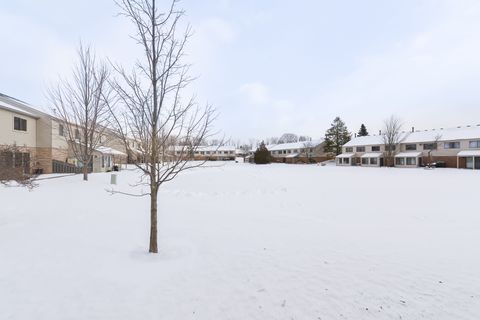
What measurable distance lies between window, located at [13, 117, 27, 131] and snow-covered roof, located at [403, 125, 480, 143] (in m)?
58.4

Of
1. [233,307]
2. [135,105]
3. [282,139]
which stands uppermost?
[282,139]

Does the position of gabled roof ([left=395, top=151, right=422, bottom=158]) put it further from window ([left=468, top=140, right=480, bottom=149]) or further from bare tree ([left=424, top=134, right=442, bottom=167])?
window ([left=468, top=140, right=480, bottom=149])

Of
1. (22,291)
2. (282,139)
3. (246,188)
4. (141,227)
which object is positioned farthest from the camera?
(282,139)

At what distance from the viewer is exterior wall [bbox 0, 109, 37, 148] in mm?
21234

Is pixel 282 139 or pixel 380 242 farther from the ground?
pixel 282 139

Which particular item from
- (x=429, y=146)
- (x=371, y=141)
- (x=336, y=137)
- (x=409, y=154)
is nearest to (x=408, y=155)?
(x=409, y=154)

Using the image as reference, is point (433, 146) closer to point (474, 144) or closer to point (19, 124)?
point (474, 144)

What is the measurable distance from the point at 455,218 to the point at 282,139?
143m

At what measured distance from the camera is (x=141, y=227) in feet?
25.0

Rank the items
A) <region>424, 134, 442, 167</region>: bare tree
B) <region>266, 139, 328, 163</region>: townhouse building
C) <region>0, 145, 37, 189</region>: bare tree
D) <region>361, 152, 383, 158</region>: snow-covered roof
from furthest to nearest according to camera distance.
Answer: <region>266, 139, 328, 163</region>: townhouse building → <region>361, 152, 383, 158</region>: snow-covered roof → <region>424, 134, 442, 167</region>: bare tree → <region>0, 145, 37, 189</region>: bare tree

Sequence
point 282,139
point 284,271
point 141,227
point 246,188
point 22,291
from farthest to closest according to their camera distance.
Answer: point 282,139 → point 246,188 → point 141,227 → point 284,271 → point 22,291

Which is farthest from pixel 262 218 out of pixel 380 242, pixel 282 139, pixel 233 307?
pixel 282 139

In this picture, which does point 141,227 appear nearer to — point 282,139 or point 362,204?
point 362,204

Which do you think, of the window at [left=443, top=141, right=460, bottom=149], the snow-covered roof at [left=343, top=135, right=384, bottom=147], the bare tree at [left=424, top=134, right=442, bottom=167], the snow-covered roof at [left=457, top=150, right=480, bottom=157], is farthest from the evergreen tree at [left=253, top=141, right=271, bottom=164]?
the snow-covered roof at [left=457, top=150, right=480, bottom=157]
